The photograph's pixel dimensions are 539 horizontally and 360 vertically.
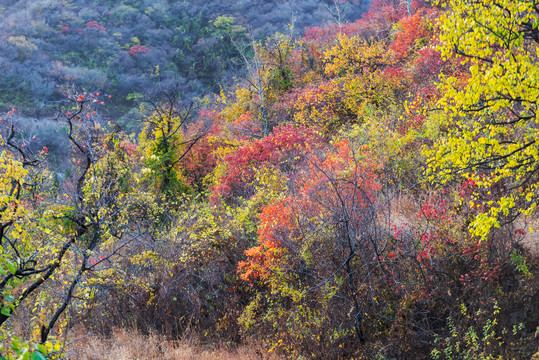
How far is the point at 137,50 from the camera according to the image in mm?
49531

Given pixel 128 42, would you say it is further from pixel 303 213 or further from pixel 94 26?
pixel 303 213

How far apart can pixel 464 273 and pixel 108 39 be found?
2121 inches

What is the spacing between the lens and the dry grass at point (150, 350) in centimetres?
779

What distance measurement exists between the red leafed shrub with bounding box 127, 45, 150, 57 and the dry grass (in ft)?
153

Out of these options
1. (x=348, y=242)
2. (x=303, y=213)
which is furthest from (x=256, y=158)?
(x=348, y=242)

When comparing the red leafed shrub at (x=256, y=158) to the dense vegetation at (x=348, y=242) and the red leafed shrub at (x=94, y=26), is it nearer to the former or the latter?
the dense vegetation at (x=348, y=242)

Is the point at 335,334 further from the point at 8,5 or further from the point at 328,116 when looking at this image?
the point at 8,5

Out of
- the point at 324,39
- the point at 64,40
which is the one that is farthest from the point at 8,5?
the point at 324,39

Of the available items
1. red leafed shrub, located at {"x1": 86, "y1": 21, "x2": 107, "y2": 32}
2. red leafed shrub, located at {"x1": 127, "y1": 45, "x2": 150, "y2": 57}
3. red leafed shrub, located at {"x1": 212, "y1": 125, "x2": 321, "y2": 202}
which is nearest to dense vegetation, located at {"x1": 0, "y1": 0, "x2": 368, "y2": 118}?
red leafed shrub, located at {"x1": 86, "y1": 21, "x2": 107, "y2": 32}

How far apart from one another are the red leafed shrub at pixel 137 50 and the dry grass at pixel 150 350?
46.8 m

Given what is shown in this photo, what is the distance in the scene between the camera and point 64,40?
48.3 metres

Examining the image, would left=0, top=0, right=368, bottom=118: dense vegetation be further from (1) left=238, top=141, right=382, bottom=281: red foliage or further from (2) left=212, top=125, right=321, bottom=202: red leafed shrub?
(1) left=238, top=141, right=382, bottom=281: red foliage

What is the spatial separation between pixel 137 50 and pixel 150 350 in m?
48.4

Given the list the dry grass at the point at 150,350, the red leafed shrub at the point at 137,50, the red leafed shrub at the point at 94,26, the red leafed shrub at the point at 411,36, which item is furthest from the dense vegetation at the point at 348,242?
the red leafed shrub at the point at 94,26
